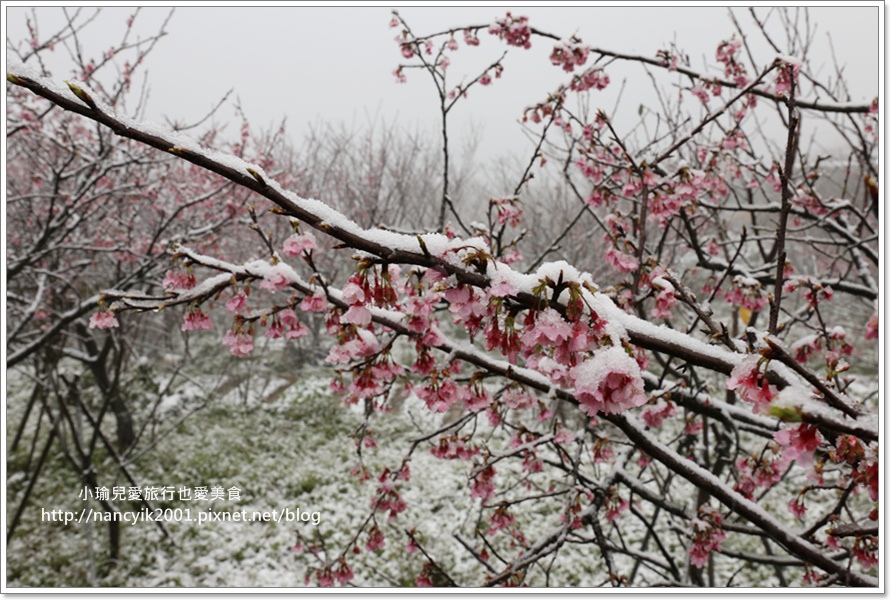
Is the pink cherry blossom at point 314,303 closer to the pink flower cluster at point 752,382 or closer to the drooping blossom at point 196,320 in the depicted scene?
the drooping blossom at point 196,320

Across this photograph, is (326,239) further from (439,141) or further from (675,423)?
(675,423)

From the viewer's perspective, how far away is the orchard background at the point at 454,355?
925mm

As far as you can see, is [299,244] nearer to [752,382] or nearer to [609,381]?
[609,381]

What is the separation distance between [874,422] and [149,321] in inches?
411

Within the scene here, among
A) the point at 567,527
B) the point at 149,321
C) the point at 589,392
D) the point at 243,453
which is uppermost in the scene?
the point at 149,321

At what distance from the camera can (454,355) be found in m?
1.75

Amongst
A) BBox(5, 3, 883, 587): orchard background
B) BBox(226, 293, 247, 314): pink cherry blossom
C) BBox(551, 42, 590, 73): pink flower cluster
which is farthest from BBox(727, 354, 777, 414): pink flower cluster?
BBox(551, 42, 590, 73): pink flower cluster

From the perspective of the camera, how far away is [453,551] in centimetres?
520

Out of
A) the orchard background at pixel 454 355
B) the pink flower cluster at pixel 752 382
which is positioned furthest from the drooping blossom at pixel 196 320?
the pink flower cluster at pixel 752 382

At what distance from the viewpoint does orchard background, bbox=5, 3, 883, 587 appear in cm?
93

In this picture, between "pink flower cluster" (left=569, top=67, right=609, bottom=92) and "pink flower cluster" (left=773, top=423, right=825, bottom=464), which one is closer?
"pink flower cluster" (left=773, top=423, right=825, bottom=464)

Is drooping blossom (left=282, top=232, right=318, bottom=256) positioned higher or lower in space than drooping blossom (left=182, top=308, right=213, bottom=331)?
higher

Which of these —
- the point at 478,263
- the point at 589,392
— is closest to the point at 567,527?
the point at 589,392

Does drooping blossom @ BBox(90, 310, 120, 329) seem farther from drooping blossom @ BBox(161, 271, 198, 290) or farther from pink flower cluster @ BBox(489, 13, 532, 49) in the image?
pink flower cluster @ BBox(489, 13, 532, 49)
